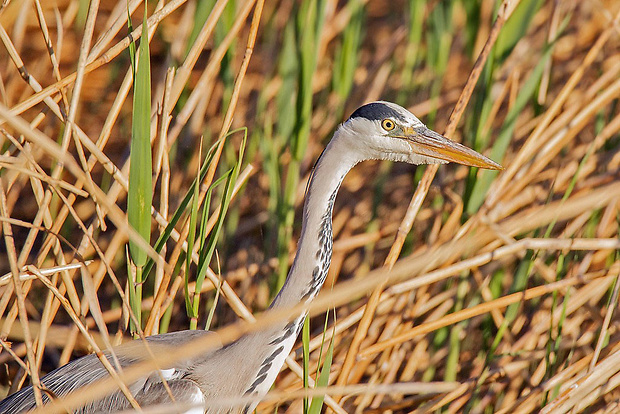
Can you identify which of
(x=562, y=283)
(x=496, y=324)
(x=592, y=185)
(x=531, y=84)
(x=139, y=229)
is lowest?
(x=496, y=324)

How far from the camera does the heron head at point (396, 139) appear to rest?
1.41 metres

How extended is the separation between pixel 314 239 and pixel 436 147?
1.04ft

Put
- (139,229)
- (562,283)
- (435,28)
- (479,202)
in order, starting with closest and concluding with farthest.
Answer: (139,229)
(562,283)
(479,202)
(435,28)

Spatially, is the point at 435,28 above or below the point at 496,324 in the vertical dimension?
above

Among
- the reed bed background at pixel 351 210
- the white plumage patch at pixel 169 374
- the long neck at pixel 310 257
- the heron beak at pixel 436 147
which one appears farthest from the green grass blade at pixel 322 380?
the heron beak at pixel 436 147

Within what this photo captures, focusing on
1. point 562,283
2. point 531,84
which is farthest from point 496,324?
point 531,84

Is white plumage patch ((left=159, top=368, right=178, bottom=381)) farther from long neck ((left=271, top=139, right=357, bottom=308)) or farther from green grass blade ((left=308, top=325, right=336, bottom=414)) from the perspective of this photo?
green grass blade ((left=308, top=325, right=336, bottom=414))

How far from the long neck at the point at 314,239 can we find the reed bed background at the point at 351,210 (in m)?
0.14

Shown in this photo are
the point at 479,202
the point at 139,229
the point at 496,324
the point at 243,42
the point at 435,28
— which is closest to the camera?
the point at 139,229

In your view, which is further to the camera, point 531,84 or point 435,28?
point 435,28

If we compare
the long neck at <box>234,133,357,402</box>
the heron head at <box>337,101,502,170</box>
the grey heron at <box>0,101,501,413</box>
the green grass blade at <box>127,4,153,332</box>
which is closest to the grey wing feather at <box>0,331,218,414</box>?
the grey heron at <box>0,101,501,413</box>

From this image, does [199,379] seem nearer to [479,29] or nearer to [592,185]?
[592,185]

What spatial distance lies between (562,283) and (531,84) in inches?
19.5

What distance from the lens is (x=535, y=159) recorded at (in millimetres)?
1755
